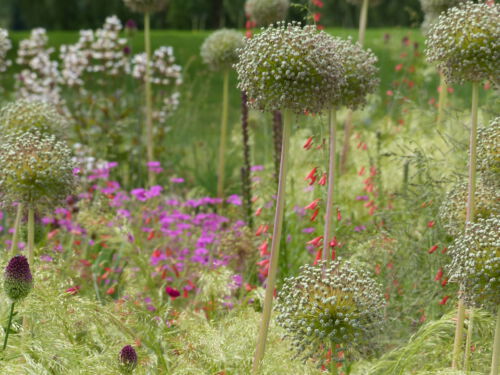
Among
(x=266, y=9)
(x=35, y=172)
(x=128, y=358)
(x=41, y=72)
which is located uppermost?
(x=266, y=9)

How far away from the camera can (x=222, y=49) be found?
5562mm

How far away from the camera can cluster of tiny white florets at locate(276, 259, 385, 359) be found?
6.77ft

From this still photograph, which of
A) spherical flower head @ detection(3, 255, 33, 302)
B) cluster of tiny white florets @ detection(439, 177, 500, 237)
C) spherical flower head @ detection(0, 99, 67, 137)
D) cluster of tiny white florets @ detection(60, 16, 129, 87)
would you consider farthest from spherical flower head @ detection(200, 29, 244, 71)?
spherical flower head @ detection(3, 255, 33, 302)

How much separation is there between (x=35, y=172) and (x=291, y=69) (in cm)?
101

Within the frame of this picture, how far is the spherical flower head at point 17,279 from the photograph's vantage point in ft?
7.06

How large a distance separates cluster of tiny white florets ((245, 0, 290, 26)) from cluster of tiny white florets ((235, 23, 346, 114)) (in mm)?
3139

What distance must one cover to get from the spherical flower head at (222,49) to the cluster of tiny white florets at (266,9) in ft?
0.72

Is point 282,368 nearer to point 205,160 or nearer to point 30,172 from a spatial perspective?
point 30,172

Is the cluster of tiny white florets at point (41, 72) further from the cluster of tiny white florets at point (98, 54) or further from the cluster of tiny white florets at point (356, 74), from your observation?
the cluster of tiny white florets at point (356, 74)

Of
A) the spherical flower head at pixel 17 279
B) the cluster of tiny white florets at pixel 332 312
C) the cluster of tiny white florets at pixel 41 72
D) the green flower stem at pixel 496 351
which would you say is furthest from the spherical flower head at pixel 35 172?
the cluster of tiny white florets at pixel 41 72

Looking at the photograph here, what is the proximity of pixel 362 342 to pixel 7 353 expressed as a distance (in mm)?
1106

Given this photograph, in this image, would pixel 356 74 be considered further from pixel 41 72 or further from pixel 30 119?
pixel 41 72

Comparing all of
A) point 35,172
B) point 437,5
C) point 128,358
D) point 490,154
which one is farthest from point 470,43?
point 437,5

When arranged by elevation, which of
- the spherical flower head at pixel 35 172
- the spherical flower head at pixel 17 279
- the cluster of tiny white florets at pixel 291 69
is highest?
the cluster of tiny white florets at pixel 291 69
